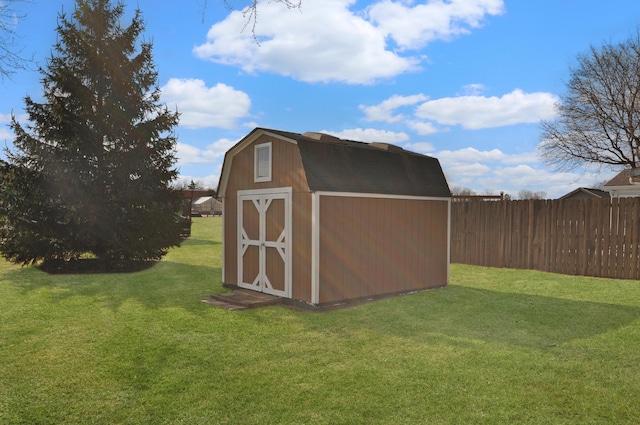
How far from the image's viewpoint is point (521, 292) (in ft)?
29.6

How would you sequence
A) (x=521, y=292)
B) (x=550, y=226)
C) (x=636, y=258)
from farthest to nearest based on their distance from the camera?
(x=550, y=226)
(x=636, y=258)
(x=521, y=292)

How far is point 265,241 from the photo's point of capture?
8.52 metres

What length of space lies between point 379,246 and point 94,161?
9.61 m

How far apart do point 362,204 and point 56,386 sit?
17.9ft

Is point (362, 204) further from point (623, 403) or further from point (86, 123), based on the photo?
point (86, 123)

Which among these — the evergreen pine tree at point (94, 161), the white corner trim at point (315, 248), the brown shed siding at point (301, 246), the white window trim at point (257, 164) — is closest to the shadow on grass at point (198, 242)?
the evergreen pine tree at point (94, 161)

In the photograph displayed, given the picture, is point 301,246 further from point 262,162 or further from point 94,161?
point 94,161

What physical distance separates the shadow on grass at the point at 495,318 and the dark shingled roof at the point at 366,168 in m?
2.18

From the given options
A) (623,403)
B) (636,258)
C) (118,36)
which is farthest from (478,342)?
(118,36)

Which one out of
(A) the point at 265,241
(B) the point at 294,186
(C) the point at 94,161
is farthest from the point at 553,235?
(C) the point at 94,161

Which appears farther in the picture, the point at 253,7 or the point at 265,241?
the point at 265,241

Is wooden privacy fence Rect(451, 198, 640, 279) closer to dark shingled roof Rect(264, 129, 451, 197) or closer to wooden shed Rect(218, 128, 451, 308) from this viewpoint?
wooden shed Rect(218, 128, 451, 308)

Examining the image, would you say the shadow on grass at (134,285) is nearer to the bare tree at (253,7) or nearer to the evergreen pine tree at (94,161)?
the evergreen pine tree at (94,161)

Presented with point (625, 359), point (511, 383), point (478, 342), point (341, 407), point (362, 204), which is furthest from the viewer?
point (362, 204)
